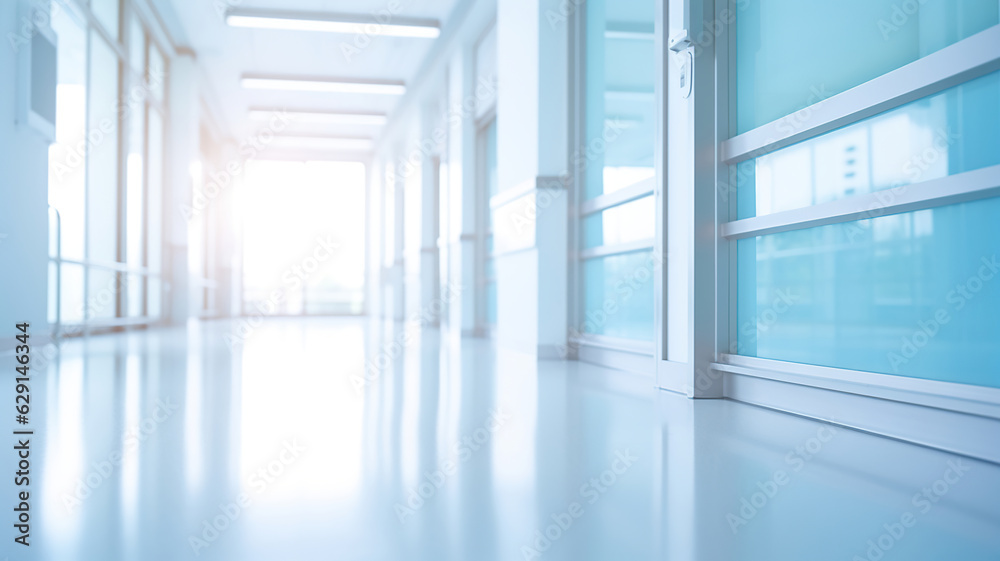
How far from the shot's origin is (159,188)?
10.9 metres

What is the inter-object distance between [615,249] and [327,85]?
881cm

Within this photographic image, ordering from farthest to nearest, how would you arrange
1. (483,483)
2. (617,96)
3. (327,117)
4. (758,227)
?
(327,117) < (617,96) < (758,227) < (483,483)

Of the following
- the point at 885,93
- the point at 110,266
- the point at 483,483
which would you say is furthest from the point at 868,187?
the point at 110,266

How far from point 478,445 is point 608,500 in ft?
2.11

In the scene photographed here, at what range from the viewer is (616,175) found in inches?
184

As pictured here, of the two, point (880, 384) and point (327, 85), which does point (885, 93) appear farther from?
point (327, 85)

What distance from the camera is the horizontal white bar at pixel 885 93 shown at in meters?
1.88

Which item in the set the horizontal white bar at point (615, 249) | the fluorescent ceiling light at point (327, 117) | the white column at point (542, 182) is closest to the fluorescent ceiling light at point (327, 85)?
the fluorescent ceiling light at point (327, 117)

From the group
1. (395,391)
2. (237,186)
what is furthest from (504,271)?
(237,186)

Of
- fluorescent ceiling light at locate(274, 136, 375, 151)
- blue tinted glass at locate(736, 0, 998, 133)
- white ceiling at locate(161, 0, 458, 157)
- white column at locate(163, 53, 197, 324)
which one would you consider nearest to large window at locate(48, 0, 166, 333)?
white column at locate(163, 53, 197, 324)

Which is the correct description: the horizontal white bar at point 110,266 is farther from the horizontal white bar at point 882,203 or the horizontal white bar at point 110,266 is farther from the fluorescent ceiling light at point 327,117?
the horizontal white bar at point 882,203

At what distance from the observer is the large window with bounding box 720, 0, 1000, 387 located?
193cm

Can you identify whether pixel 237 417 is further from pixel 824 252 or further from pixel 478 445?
pixel 824 252

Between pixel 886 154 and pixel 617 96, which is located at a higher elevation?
pixel 617 96
